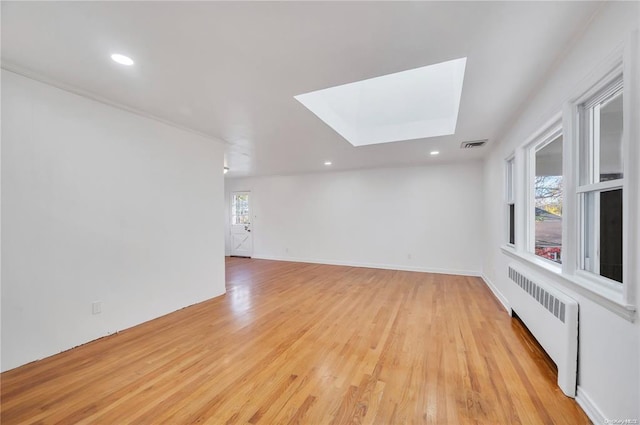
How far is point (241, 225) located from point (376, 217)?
427 cm

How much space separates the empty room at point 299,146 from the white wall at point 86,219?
2 cm

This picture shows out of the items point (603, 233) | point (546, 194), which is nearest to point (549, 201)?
point (546, 194)

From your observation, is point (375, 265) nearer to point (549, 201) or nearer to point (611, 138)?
point (549, 201)

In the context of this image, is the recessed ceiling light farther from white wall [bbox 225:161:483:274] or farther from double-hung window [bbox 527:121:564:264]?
white wall [bbox 225:161:483:274]

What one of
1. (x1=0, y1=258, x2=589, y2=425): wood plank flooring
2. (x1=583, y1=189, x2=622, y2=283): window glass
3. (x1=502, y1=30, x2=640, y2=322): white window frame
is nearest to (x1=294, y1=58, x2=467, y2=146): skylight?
(x1=502, y1=30, x2=640, y2=322): white window frame

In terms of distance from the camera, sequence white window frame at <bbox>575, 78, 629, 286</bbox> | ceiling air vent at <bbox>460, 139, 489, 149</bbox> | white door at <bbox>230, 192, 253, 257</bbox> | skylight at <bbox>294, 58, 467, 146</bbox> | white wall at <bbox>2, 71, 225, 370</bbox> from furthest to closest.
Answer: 1. white door at <bbox>230, 192, 253, 257</bbox>
2. ceiling air vent at <bbox>460, 139, 489, 149</bbox>
3. skylight at <bbox>294, 58, 467, 146</bbox>
4. white wall at <bbox>2, 71, 225, 370</bbox>
5. white window frame at <bbox>575, 78, 629, 286</bbox>

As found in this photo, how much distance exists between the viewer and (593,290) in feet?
5.07

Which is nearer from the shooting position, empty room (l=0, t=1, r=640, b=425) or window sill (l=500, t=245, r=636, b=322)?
window sill (l=500, t=245, r=636, b=322)

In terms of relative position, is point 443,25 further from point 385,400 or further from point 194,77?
point 385,400

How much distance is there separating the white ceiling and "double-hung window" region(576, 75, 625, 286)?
0.52m

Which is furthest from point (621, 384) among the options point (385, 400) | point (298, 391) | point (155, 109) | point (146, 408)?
point (155, 109)

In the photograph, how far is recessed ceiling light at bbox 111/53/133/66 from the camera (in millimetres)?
1942

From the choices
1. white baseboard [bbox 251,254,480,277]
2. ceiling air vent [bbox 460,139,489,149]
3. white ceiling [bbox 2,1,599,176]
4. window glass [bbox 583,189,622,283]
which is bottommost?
white baseboard [bbox 251,254,480,277]

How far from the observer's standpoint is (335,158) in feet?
17.3
